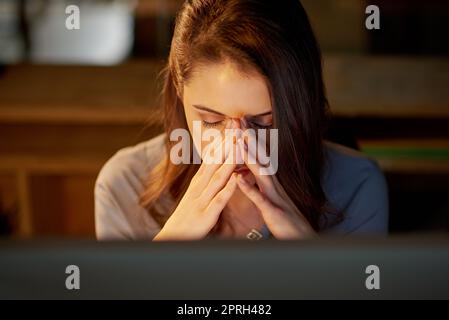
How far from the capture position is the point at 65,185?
64.4 inches

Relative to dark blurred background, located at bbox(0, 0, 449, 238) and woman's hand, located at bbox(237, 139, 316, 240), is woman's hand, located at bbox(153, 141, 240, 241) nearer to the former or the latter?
A: woman's hand, located at bbox(237, 139, 316, 240)

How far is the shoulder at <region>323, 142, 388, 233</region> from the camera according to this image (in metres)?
1.05

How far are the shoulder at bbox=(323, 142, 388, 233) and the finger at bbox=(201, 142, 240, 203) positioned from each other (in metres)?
0.27

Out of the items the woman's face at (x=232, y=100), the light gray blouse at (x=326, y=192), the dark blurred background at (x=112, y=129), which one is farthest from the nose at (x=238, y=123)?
the dark blurred background at (x=112, y=129)

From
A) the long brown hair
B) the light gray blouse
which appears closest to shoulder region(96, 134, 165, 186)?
the light gray blouse

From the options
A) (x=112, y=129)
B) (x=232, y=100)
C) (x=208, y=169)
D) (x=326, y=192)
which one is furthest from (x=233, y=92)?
(x=112, y=129)

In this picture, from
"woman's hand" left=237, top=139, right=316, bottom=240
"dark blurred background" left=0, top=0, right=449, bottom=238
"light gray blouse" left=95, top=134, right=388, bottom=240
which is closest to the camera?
"woman's hand" left=237, top=139, right=316, bottom=240

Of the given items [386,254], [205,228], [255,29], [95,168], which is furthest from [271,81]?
[95,168]

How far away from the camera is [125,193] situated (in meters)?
1.08

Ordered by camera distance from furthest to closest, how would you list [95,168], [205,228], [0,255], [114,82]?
1. [114,82]
2. [95,168]
3. [205,228]
4. [0,255]

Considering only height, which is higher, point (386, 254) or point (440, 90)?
point (440, 90)

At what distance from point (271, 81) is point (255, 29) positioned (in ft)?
0.26

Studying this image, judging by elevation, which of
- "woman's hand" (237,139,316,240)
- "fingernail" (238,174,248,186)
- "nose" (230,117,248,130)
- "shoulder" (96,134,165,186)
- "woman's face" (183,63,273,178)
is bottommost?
"woman's hand" (237,139,316,240)
